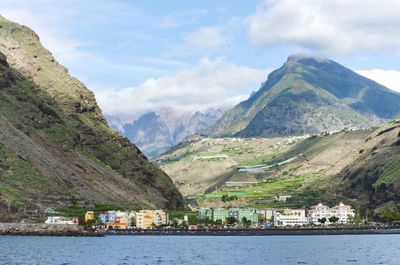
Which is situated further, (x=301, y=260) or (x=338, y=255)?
(x=338, y=255)

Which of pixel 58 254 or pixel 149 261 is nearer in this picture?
pixel 149 261

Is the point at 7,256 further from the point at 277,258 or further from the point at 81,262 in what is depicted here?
the point at 277,258

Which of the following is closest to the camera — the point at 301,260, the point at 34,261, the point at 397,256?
the point at 34,261

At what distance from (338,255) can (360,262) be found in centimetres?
2701

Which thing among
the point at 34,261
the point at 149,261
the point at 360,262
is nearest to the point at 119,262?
the point at 149,261

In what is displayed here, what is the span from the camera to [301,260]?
179 meters

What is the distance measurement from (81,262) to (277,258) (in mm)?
49057

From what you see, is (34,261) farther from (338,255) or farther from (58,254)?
(338,255)

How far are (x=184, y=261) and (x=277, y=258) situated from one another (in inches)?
980

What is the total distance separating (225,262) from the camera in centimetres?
17662

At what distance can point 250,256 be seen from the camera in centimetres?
19938

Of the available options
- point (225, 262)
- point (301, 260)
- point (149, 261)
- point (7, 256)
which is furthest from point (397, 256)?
point (7, 256)

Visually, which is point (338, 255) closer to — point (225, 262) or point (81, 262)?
point (225, 262)

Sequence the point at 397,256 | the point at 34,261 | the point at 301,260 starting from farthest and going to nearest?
the point at 397,256, the point at 301,260, the point at 34,261
